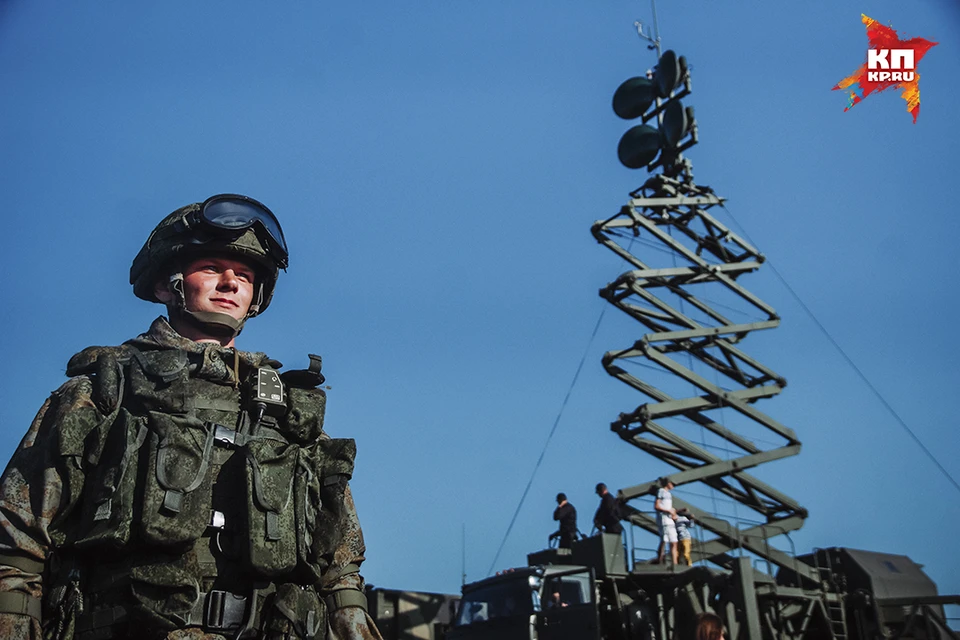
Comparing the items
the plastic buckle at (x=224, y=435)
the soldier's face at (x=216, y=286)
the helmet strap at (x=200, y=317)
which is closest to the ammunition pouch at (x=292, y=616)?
the plastic buckle at (x=224, y=435)

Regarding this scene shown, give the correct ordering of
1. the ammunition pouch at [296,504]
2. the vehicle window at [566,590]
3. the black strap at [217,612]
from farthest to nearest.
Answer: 1. the vehicle window at [566,590]
2. the ammunition pouch at [296,504]
3. the black strap at [217,612]

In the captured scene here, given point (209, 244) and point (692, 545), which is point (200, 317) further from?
point (692, 545)

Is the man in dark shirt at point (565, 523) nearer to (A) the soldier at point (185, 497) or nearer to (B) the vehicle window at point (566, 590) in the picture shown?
(B) the vehicle window at point (566, 590)

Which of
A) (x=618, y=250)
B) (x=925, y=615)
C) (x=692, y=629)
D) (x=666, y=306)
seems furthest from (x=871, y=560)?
(x=618, y=250)

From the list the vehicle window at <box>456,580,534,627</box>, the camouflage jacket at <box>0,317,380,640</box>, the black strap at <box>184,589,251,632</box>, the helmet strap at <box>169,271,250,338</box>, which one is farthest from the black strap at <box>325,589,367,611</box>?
the vehicle window at <box>456,580,534,627</box>

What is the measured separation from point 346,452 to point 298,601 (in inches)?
23.7

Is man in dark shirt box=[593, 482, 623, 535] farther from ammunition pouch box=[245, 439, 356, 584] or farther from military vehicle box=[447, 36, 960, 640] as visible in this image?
ammunition pouch box=[245, 439, 356, 584]

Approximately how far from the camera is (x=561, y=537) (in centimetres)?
1318

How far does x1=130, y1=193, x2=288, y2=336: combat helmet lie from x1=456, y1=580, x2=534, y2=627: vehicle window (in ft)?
25.1

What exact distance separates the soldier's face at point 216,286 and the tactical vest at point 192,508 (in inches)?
13.5

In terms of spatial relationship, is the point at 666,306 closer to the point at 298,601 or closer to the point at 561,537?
the point at 561,537

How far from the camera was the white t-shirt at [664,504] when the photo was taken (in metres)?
13.0

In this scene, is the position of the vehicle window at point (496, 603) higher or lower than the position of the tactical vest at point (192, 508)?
higher

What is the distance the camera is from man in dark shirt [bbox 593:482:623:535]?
1271 cm
